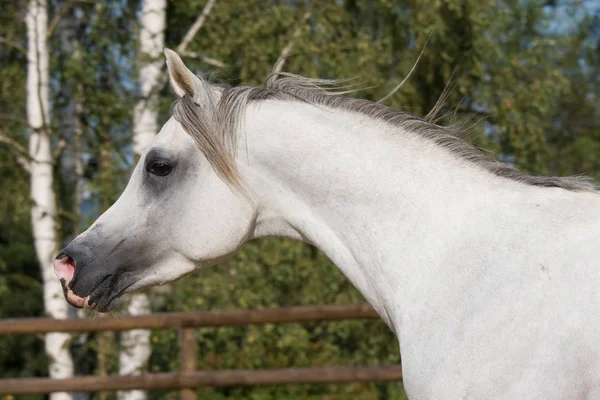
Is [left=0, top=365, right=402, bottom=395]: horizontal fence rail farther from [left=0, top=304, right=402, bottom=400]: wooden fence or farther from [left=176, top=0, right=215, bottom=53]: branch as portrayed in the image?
[left=176, top=0, right=215, bottom=53]: branch

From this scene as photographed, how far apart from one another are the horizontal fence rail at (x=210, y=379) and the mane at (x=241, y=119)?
7.75 ft

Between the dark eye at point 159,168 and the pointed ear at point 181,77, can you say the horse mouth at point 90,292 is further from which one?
the pointed ear at point 181,77

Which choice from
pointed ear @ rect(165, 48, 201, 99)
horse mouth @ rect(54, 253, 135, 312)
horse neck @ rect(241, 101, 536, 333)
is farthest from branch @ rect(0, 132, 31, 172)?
horse neck @ rect(241, 101, 536, 333)

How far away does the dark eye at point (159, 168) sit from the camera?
103 inches

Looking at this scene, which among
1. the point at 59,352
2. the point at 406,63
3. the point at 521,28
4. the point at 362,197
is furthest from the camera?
the point at 521,28

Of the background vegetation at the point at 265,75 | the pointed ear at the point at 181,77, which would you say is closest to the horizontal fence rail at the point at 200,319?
the background vegetation at the point at 265,75

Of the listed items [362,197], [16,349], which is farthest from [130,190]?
[16,349]

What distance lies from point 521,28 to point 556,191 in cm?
874

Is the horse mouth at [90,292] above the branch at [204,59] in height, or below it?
above

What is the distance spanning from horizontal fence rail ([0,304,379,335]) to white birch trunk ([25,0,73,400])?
2.11m

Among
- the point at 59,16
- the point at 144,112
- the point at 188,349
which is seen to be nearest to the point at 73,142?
the point at 144,112

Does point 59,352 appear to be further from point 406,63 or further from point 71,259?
point 71,259

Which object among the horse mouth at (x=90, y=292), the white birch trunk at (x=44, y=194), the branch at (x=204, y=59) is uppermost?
the horse mouth at (x=90, y=292)

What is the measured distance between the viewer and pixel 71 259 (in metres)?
2.64
